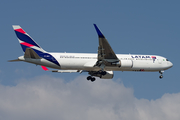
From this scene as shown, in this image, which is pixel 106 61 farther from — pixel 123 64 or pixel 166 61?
pixel 166 61

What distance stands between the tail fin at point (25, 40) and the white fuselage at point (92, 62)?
2.57 meters

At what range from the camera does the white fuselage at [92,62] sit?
48062 mm

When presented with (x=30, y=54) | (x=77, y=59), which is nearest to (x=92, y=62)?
(x=77, y=59)

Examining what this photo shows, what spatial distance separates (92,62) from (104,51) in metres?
5.38

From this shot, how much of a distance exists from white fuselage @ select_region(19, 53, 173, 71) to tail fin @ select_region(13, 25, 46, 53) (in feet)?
8.44

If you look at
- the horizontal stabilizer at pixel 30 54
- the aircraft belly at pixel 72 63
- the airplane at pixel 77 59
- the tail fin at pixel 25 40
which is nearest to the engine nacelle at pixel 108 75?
the airplane at pixel 77 59

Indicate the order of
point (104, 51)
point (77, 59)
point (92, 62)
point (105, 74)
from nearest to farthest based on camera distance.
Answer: point (104, 51), point (77, 59), point (92, 62), point (105, 74)

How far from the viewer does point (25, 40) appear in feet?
160

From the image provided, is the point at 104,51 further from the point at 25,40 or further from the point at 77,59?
the point at 25,40

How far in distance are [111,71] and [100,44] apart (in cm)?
1336

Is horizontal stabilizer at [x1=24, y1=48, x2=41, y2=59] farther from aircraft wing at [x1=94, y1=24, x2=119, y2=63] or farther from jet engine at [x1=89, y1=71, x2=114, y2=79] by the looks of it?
jet engine at [x1=89, y1=71, x2=114, y2=79]

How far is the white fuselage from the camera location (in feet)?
158

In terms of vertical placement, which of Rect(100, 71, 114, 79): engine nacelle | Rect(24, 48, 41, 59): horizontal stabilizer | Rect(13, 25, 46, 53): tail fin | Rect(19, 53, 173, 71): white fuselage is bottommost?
Rect(100, 71, 114, 79): engine nacelle

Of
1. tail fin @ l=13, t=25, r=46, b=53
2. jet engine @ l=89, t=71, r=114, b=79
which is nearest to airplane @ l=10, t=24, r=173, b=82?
tail fin @ l=13, t=25, r=46, b=53
